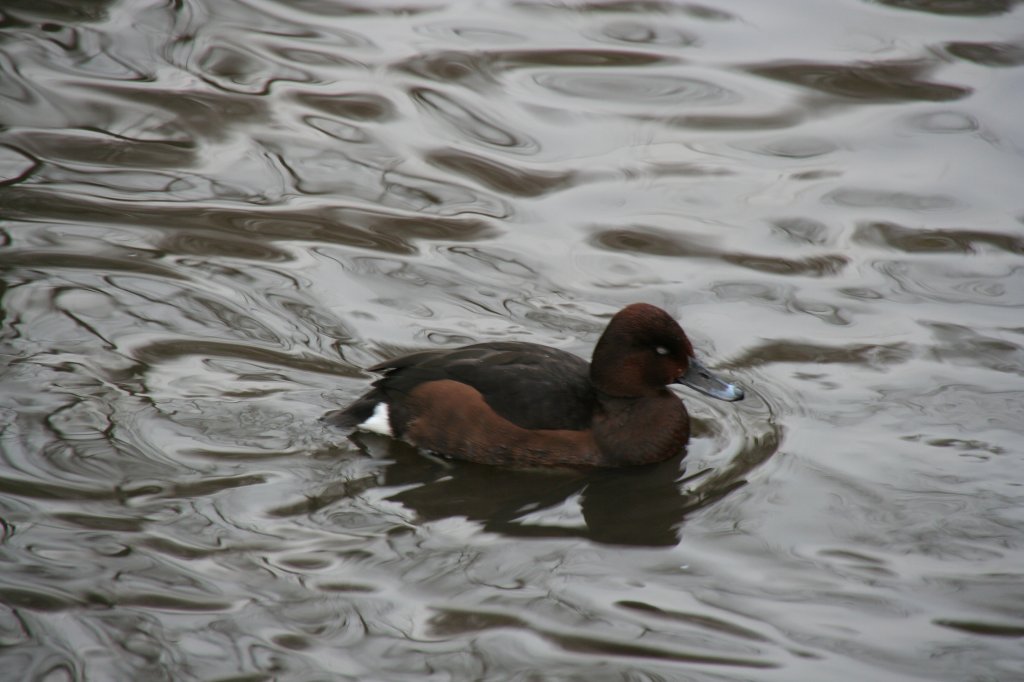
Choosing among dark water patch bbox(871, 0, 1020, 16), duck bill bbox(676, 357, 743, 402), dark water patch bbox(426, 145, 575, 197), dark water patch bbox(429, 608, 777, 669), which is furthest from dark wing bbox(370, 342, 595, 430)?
dark water patch bbox(871, 0, 1020, 16)

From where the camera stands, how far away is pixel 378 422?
247 inches

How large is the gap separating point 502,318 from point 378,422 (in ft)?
4.28

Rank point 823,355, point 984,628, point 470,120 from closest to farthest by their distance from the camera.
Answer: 1. point 984,628
2. point 823,355
3. point 470,120

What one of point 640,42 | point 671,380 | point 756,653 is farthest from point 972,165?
point 756,653

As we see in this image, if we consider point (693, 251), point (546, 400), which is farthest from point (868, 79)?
point (546, 400)

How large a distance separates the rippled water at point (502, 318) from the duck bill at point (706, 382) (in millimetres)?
265

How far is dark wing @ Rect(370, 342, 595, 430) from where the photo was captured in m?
6.14

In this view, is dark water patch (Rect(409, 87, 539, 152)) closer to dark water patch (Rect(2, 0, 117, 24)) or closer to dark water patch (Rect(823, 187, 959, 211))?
dark water patch (Rect(823, 187, 959, 211))

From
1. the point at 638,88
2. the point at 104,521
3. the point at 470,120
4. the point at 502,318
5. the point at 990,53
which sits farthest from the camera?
the point at 990,53

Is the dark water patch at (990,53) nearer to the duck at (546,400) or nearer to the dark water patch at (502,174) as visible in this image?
the dark water patch at (502,174)

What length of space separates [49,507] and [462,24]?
250 inches

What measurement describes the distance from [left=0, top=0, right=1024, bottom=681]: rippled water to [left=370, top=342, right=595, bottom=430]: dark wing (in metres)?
0.31

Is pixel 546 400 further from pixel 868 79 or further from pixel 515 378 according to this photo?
pixel 868 79

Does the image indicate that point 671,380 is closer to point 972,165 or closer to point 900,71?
point 972,165
